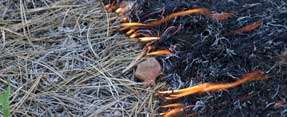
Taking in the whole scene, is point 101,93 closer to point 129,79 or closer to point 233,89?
point 129,79

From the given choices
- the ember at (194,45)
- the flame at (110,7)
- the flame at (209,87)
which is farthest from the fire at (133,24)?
the flame at (209,87)

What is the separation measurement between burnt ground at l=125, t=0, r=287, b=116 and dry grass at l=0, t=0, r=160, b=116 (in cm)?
13

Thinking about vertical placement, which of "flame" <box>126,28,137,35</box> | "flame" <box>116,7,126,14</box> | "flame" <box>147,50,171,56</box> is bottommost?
"flame" <box>147,50,171,56</box>

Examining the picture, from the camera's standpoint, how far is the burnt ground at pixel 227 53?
183 centimetres

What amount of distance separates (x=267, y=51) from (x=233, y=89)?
0.68 feet

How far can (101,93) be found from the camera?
1919mm

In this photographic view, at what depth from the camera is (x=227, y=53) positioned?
→ 6.47ft

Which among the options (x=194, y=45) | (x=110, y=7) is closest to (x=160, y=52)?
(x=194, y=45)

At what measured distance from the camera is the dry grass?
Answer: 6.09 feet

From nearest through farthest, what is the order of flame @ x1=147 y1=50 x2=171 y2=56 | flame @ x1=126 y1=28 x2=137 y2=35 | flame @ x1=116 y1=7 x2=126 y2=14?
1. flame @ x1=147 y1=50 x2=171 y2=56
2. flame @ x1=126 y1=28 x2=137 y2=35
3. flame @ x1=116 y1=7 x2=126 y2=14

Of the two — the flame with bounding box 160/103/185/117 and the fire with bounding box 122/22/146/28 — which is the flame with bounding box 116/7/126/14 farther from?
the flame with bounding box 160/103/185/117

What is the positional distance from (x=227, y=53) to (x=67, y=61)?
56cm

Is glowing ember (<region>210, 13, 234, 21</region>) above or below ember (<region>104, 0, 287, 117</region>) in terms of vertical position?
above

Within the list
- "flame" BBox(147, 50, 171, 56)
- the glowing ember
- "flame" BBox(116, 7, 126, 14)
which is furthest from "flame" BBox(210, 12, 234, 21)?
"flame" BBox(116, 7, 126, 14)
